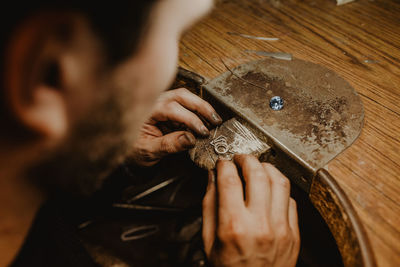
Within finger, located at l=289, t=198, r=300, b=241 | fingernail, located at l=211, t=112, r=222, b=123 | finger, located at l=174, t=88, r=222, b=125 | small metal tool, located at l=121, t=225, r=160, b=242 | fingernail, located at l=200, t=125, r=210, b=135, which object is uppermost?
finger, located at l=174, t=88, r=222, b=125

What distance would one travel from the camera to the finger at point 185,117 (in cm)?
105

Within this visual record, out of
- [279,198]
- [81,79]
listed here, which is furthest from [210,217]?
[81,79]

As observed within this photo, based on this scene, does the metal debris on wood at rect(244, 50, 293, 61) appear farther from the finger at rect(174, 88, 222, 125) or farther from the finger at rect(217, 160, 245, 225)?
the finger at rect(217, 160, 245, 225)

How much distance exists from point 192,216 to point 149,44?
3.76ft

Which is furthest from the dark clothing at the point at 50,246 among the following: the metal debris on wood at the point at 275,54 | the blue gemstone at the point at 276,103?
the metal debris on wood at the point at 275,54

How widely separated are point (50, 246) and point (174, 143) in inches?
23.8

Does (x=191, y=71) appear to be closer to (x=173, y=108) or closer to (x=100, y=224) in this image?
(x=173, y=108)

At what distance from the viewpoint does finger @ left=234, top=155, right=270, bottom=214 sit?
0.81 metres

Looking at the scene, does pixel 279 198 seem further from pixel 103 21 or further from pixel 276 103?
pixel 103 21

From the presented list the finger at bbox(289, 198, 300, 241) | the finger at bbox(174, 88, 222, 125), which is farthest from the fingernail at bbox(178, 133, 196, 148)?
the finger at bbox(289, 198, 300, 241)

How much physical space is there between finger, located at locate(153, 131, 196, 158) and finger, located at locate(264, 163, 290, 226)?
335 mm

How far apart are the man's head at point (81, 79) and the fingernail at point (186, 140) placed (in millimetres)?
399

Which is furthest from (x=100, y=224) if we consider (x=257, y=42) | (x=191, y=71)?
(x=257, y=42)

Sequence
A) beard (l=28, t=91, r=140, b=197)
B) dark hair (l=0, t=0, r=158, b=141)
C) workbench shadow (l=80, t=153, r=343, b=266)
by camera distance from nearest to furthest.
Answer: dark hair (l=0, t=0, r=158, b=141) → beard (l=28, t=91, r=140, b=197) → workbench shadow (l=80, t=153, r=343, b=266)
